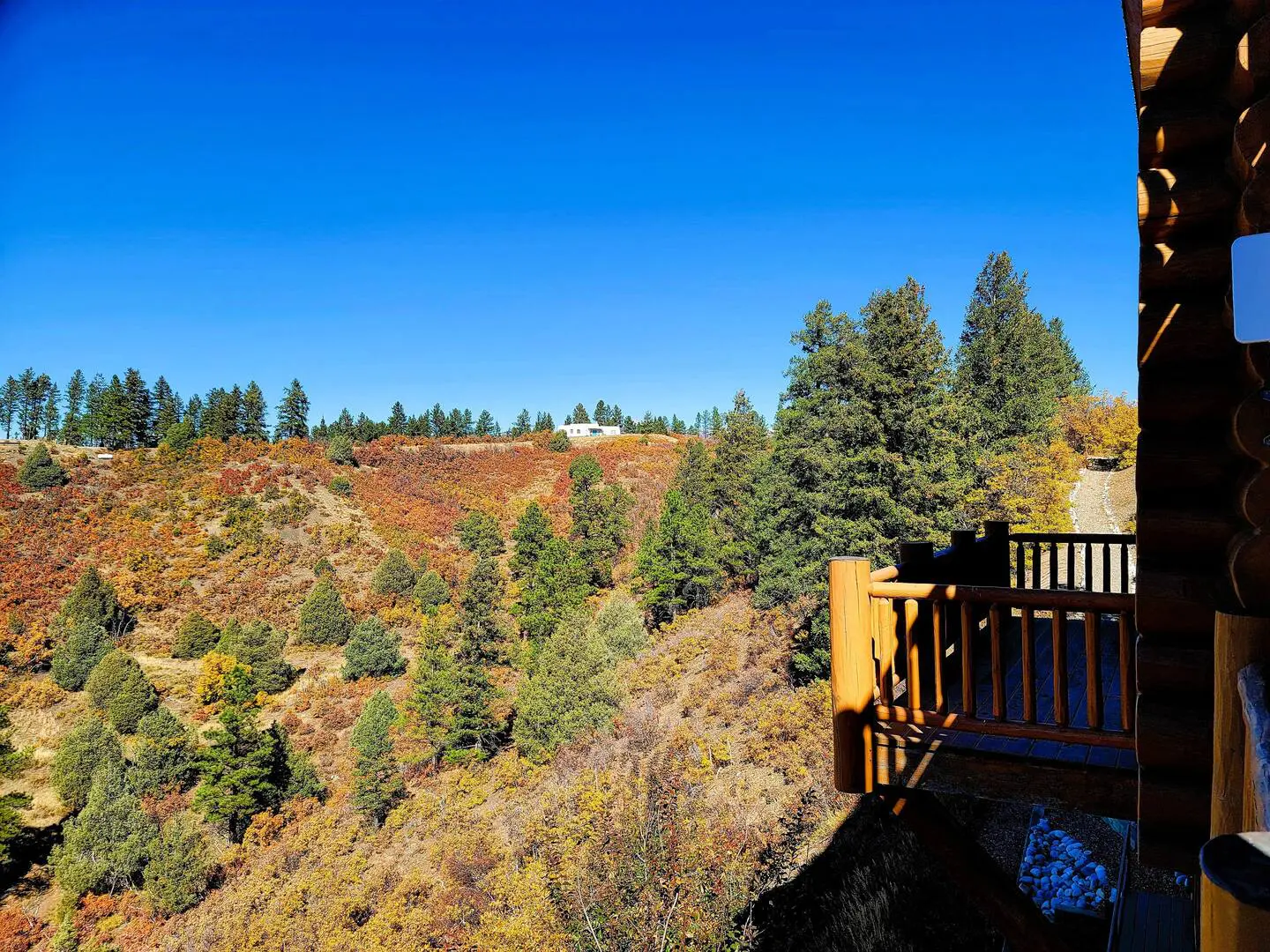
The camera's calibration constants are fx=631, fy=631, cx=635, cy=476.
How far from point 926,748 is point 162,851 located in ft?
71.1

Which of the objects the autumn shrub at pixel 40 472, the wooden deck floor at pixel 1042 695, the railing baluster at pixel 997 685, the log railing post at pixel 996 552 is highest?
the autumn shrub at pixel 40 472

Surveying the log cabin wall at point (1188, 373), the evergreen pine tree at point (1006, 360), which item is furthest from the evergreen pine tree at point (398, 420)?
the log cabin wall at point (1188, 373)

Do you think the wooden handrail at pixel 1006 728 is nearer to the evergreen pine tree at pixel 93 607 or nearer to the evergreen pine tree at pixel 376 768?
the evergreen pine tree at pixel 376 768

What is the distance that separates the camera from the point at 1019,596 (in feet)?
9.47

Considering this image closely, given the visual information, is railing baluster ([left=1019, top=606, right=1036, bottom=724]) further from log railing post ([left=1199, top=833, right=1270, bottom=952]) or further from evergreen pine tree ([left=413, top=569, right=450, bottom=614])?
evergreen pine tree ([left=413, top=569, right=450, bottom=614])

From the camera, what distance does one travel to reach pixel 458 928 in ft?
39.8

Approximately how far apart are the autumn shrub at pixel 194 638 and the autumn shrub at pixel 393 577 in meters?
7.40

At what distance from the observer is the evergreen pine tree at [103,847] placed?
17141mm

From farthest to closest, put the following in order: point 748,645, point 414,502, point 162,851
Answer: point 414,502
point 748,645
point 162,851

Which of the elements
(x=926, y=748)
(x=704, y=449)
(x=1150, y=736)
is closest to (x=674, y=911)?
(x=926, y=748)

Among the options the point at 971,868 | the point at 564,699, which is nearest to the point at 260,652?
the point at 564,699

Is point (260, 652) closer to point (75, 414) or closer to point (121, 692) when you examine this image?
point (121, 692)

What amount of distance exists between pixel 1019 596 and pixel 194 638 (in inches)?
1357

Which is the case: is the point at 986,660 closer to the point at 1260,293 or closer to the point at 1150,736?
the point at 1150,736
